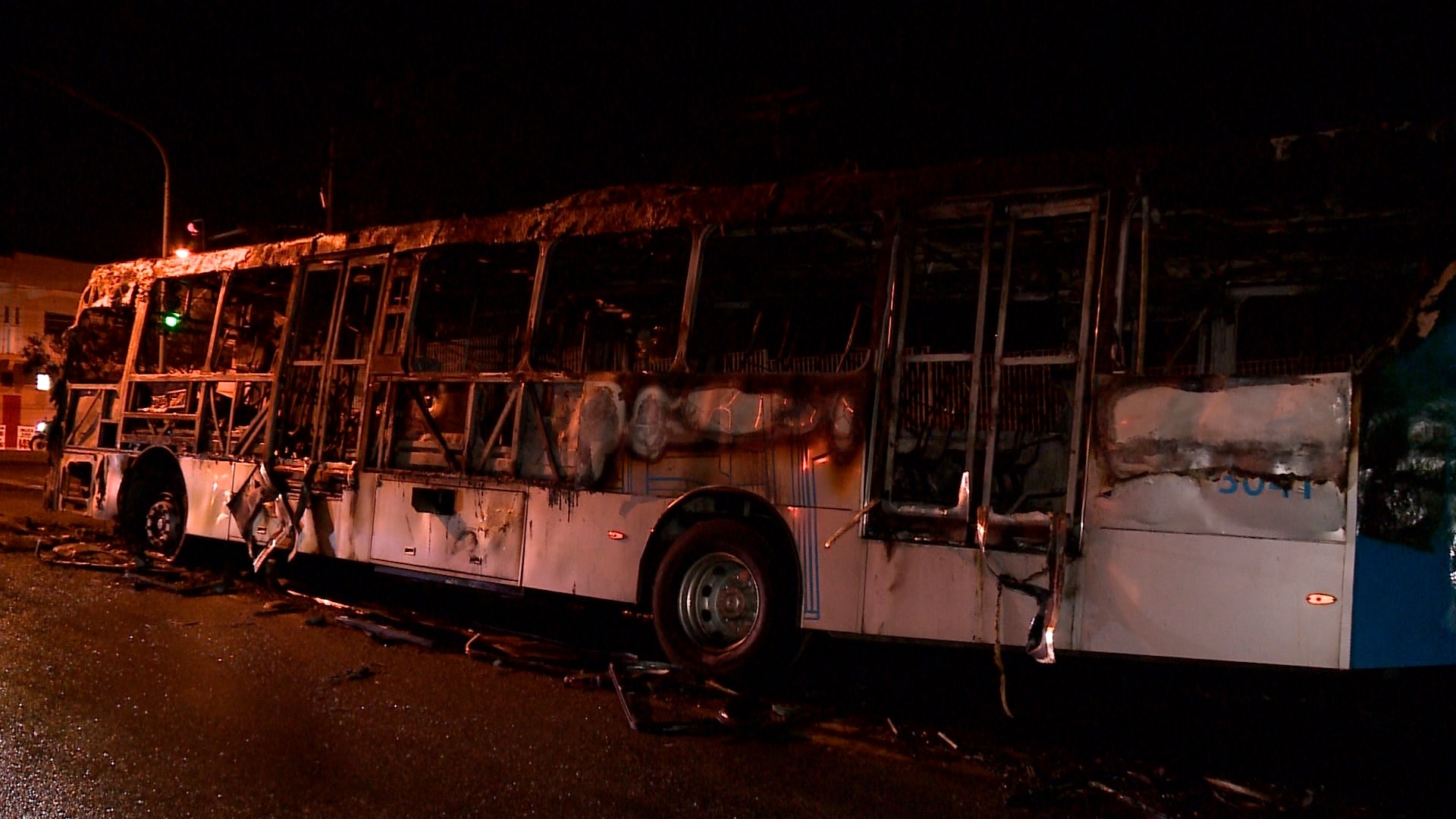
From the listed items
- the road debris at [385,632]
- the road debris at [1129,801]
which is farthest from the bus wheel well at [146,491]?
the road debris at [1129,801]

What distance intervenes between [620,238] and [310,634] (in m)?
3.58

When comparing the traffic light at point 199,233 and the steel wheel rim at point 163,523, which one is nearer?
the steel wheel rim at point 163,523

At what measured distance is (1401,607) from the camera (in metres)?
4.55

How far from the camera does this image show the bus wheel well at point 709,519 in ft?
18.8

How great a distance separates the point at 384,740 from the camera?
464 cm

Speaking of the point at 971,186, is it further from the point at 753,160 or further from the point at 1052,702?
the point at 753,160

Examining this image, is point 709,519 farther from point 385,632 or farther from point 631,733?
point 385,632

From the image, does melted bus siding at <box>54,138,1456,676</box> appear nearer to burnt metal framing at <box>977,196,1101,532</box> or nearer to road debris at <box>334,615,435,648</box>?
burnt metal framing at <box>977,196,1101,532</box>

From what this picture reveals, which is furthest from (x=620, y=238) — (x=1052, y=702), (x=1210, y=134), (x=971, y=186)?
(x=1210, y=134)

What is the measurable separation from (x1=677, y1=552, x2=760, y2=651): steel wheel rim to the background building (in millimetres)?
44397

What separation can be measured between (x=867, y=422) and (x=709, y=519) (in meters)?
1.24

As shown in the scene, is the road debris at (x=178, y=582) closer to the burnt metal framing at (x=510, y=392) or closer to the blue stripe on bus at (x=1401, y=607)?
the burnt metal framing at (x=510, y=392)

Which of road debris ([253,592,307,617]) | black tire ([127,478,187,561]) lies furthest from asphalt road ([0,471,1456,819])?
black tire ([127,478,187,561])

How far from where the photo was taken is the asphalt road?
4.01m
